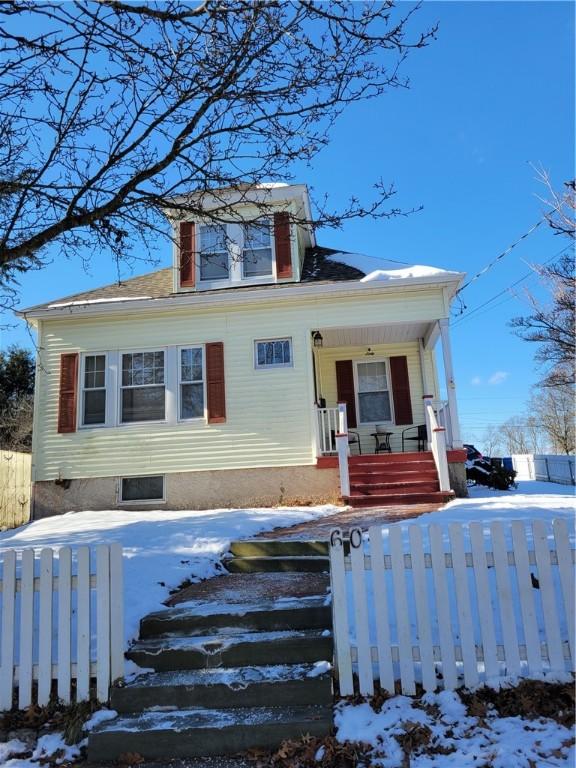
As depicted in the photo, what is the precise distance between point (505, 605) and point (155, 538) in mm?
4077

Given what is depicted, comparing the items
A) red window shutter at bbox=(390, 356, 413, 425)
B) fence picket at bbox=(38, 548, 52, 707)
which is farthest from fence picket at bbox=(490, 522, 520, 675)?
red window shutter at bbox=(390, 356, 413, 425)

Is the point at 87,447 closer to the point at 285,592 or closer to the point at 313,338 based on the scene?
the point at 313,338

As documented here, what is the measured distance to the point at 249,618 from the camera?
365cm

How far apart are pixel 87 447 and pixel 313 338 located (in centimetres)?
513

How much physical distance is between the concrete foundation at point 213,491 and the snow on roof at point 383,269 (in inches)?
154

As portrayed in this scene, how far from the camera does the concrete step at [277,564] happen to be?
16.2ft

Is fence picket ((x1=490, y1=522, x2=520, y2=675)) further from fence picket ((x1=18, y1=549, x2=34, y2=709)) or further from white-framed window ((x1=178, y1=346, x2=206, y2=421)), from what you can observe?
white-framed window ((x1=178, y1=346, x2=206, y2=421))

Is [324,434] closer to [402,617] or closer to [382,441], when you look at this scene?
[382,441]

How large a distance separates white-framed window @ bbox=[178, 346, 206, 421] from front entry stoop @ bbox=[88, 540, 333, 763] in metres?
6.46

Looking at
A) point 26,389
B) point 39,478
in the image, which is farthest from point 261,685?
point 26,389

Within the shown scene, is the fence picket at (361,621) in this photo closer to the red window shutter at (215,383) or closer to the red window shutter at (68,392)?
the red window shutter at (215,383)

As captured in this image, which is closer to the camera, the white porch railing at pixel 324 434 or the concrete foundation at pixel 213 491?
the concrete foundation at pixel 213 491

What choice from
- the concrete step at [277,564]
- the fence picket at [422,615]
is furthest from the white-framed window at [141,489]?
the fence picket at [422,615]

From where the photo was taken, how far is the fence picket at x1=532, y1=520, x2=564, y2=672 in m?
3.09
